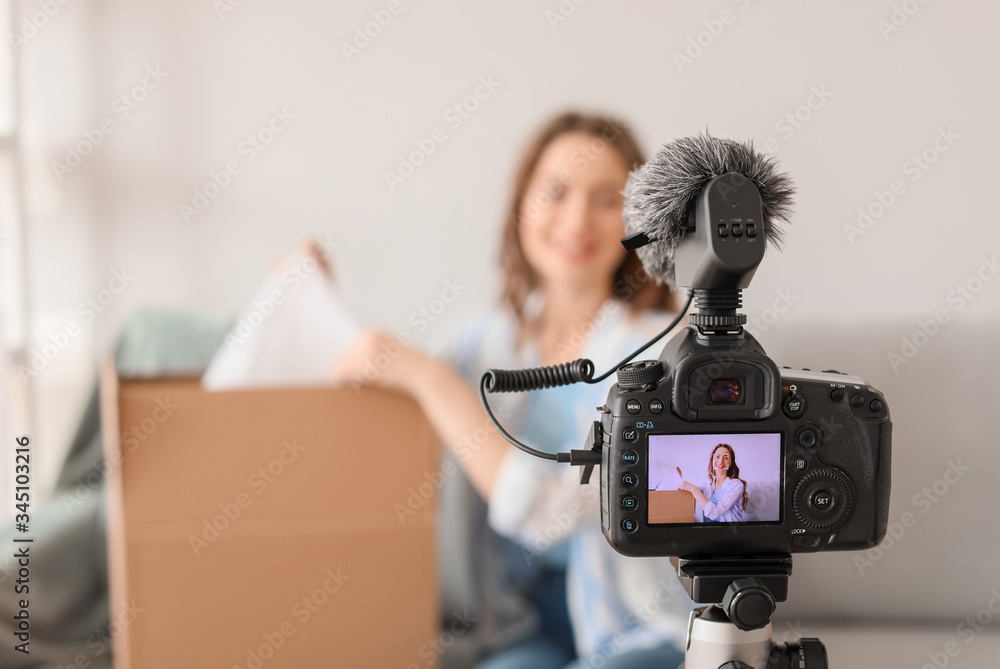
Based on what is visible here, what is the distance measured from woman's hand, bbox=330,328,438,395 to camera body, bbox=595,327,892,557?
650 millimetres

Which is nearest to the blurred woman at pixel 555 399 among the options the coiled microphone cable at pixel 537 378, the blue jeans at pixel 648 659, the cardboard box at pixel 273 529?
the blue jeans at pixel 648 659

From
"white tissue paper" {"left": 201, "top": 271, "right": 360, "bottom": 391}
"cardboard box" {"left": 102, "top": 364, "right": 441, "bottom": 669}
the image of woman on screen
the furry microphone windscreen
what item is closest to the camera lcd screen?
the image of woman on screen

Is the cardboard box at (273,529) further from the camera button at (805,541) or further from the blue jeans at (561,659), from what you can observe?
the camera button at (805,541)

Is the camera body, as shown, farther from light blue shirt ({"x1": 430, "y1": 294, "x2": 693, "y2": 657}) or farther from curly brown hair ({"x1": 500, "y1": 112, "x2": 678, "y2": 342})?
curly brown hair ({"x1": 500, "y1": 112, "x2": 678, "y2": 342})

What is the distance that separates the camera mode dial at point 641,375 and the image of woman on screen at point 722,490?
0.07 m

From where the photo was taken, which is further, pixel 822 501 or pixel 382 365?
pixel 382 365

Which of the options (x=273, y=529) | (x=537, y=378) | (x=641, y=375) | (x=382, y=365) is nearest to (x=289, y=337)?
(x=382, y=365)

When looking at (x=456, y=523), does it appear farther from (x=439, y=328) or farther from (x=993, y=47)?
(x=993, y=47)

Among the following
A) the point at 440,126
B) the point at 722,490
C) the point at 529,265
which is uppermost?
the point at 440,126

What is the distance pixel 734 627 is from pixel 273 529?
2.60 ft

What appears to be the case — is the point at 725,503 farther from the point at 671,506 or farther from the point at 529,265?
the point at 529,265

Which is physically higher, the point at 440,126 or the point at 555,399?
the point at 440,126

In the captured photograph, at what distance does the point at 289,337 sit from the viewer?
Result: 128 cm

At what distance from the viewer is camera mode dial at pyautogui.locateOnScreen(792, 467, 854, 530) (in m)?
0.59
